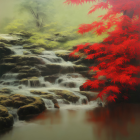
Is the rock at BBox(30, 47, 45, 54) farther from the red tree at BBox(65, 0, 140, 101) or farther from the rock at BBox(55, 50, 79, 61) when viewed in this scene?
the red tree at BBox(65, 0, 140, 101)

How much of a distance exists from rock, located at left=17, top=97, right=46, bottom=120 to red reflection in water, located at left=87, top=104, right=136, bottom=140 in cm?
85

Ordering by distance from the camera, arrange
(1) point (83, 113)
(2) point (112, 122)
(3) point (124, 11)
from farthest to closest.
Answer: (3) point (124, 11), (1) point (83, 113), (2) point (112, 122)

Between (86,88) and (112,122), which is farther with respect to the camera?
(86,88)

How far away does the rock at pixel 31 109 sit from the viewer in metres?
2.32

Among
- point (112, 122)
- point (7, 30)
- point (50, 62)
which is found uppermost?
point (7, 30)

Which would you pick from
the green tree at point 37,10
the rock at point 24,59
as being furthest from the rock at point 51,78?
the green tree at point 37,10

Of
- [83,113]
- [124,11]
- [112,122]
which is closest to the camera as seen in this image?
[112,122]

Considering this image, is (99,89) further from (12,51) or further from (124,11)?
(12,51)

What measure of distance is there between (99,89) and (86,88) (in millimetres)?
261

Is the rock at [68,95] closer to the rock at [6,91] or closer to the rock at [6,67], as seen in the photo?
the rock at [6,91]

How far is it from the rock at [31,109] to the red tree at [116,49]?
0.92m

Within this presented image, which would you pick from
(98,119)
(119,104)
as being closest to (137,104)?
(119,104)

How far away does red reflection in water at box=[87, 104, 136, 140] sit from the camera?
81.6 inches

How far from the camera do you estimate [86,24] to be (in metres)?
2.92
